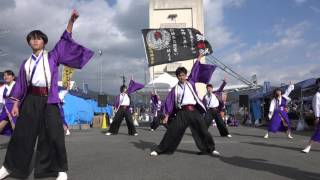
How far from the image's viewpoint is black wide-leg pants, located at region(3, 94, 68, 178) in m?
6.23

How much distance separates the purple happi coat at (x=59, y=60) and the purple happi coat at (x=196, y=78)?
3106 millimetres

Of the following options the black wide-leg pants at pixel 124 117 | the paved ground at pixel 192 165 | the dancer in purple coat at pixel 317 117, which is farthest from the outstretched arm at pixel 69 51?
the black wide-leg pants at pixel 124 117

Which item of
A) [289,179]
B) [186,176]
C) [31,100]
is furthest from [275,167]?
[31,100]

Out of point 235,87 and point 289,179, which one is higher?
point 235,87

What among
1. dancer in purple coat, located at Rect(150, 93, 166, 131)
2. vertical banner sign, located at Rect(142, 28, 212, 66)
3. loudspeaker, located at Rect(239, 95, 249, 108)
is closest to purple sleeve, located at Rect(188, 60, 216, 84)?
dancer in purple coat, located at Rect(150, 93, 166, 131)

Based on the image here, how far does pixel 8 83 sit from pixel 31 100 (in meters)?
4.56

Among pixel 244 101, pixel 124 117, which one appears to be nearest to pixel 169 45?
pixel 244 101

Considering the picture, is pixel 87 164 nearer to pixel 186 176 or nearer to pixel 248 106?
pixel 186 176

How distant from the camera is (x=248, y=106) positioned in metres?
32.8

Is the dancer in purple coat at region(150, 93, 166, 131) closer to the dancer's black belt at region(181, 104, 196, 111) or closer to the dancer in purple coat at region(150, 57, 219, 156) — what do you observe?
the dancer in purple coat at region(150, 57, 219, 156)

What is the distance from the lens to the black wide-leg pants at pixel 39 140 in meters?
6.23

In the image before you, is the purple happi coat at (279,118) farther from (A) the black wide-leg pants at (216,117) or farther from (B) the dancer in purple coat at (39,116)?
(B) the dancer in purple coat at (39,116)

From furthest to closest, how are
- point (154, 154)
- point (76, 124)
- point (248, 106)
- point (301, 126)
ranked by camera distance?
point (248, 106) < point (76, 124) < point (301, 126) < point (154, 154)

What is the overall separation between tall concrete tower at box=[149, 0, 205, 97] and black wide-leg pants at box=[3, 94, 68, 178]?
43715 mm
